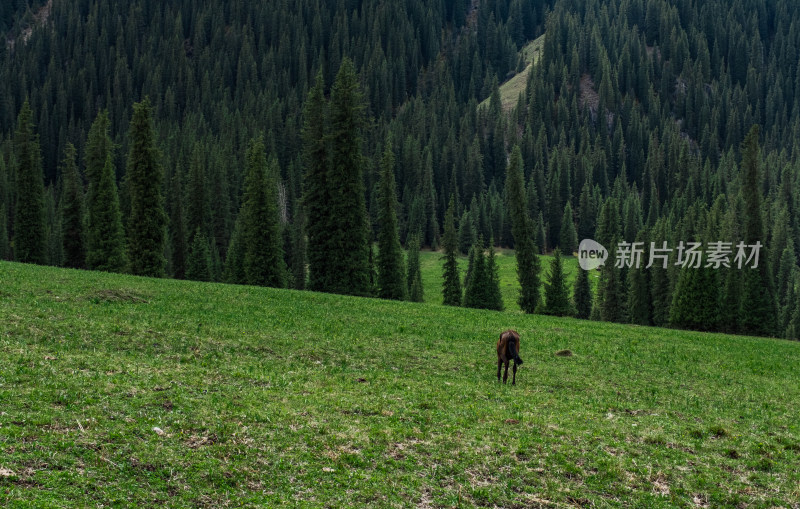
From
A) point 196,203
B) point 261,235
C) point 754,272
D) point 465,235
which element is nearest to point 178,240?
point 196,203

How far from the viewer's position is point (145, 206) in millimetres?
65062

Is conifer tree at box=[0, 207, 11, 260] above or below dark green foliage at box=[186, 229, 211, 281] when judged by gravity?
above

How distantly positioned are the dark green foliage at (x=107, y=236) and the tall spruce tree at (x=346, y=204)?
23105 mm

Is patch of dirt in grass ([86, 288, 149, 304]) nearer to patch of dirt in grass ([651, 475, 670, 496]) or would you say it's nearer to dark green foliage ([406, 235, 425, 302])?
patch of dirt in grass ([651, 475, 670, 496])

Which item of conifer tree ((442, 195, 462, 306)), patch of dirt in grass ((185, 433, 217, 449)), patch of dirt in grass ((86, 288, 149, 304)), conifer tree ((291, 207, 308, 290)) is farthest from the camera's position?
conifer tree ((291, 207, 308, 290))

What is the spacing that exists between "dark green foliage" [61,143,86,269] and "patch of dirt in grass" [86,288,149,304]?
5383 cm

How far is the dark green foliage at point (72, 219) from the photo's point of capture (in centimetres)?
8075

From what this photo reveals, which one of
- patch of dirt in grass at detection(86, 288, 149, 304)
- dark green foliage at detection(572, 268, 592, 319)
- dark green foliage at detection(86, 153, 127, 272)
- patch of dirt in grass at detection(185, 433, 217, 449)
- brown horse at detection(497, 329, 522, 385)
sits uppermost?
dark green foliage at detection(86, 153, 127, 272)

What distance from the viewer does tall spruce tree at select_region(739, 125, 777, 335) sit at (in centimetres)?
7988

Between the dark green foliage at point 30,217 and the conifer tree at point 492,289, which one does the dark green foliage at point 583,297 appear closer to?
the conifer tree at point 492,289

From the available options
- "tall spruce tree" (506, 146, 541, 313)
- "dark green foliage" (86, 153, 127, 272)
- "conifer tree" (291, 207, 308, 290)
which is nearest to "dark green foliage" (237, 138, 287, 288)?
"dark green foliage" (86, 153, 127, 272)

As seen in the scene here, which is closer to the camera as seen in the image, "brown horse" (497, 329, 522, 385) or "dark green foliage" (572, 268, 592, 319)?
"brown horse" (497, 329, 522, 385)

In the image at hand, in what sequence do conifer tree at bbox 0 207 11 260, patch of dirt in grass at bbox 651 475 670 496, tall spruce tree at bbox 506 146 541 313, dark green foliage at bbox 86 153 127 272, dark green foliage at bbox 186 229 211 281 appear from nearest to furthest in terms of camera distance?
1. patch of dirt in grass at bbox 651 475 670 496
2. dark green foliage at bbox 86 153 127 272
3. tall spruce tree at bbox 506 146 541 313
4. dark green foliage at bbox 186 229 211 281
5. conifer tree at bbox 0 207 11 260

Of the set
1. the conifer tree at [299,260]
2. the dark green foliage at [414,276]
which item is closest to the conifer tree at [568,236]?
the dark green foliage at [414,276]
